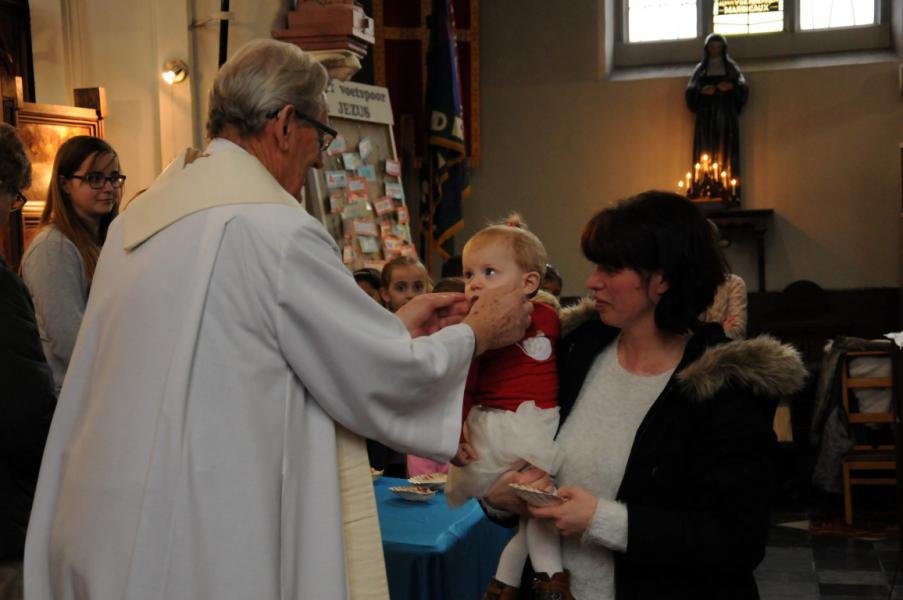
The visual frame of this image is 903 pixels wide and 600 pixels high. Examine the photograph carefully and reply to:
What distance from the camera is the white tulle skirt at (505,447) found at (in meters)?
2.21

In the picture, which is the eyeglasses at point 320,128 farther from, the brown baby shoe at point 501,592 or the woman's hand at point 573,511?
the brown baby shoe at point 501,592

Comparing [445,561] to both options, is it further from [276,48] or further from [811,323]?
[811,323]

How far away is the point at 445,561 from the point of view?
302 centimetres

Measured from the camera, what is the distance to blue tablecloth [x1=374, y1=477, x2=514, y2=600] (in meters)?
2.99

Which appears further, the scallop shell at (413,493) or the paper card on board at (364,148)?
the paper card on board at (364,148)

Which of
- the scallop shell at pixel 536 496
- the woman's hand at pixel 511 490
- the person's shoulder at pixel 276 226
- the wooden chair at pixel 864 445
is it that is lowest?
the wooden chair at pixel 864 445

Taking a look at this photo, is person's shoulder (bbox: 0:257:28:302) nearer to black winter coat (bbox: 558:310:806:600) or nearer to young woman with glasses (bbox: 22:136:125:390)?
young woman with glasses (bbox: 22:136:125:390)

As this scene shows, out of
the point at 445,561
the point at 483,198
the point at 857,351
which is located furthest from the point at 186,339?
the point at 483,198

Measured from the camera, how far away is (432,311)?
2.41 meters

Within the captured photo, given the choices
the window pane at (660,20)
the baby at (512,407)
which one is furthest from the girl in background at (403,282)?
the window pane at (660,20)

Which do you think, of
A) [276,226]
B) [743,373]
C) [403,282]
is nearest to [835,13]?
[403,282]

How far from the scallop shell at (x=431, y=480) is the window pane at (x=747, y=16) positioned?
8.86m

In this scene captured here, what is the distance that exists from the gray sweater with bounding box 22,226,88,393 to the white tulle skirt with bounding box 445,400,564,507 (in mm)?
1668

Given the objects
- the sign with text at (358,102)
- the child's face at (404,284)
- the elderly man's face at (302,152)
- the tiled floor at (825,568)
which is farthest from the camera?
the sign with text at (358,102)
